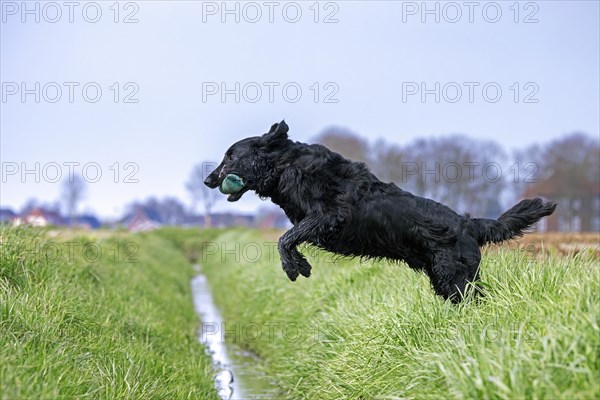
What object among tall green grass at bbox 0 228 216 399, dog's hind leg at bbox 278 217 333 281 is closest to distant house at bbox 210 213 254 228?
tall green grass at bbox 0 228 216 399

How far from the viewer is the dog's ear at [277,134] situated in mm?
4953

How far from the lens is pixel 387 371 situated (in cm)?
474

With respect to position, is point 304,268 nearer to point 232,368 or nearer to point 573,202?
point 232,368

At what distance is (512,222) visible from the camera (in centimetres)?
502

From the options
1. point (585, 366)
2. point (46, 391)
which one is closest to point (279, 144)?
point (46, 391)

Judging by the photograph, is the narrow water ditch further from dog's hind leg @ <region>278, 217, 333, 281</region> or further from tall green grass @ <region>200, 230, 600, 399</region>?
dog's hind leg @ <region>278, 217, 333, 281</region>

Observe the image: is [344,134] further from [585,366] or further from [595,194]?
[585,366]

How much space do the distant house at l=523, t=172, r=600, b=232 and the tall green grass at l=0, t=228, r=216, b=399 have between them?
4039cm

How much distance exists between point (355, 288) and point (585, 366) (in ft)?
16.1

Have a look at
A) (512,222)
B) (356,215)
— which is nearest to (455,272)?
(512,222)

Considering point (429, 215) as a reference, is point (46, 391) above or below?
below

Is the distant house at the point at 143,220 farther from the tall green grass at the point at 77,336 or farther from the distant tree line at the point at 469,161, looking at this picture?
the tall green grass at the point at 77,336

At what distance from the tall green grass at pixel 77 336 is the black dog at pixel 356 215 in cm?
151

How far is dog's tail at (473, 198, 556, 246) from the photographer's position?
4996 millimetres
